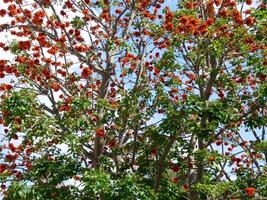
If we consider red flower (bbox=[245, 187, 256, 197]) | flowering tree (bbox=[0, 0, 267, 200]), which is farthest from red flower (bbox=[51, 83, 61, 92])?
red flower (bbox=[245, 187, 256, 197])

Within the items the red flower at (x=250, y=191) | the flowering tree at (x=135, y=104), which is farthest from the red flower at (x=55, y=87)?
the red flower at (x=250, y=191)

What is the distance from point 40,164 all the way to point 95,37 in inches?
140

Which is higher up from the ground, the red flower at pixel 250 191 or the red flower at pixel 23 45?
the red flower at pixel 23 45

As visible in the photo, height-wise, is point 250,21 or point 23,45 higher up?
point 23,45

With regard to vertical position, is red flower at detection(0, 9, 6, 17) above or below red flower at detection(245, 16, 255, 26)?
above

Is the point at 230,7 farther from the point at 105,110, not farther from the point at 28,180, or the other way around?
the point at 28,180

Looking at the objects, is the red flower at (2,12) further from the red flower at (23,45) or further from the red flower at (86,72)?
the red flower at (86,72)

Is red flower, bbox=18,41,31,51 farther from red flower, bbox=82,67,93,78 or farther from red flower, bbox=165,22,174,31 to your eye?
red flower, bbox=165,22,174,31

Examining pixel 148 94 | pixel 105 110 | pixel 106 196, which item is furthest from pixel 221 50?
pixel 106 196

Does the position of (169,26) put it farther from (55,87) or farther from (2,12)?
(2,12)

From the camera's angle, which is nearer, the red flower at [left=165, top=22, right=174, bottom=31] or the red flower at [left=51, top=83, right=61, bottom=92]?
the red flower at [left=165, top=22, right=174, bottom=31]

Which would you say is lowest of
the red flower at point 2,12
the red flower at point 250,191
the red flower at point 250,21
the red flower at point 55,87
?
the red flower at point 250,191

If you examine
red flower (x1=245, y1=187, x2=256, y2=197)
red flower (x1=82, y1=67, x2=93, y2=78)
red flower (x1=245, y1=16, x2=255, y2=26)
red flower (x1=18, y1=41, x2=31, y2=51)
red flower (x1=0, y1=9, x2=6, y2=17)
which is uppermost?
red flower (x1=0, y1=9, x2=6, y2=17)

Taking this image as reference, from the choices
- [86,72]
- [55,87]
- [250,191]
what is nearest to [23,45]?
[55,87]
